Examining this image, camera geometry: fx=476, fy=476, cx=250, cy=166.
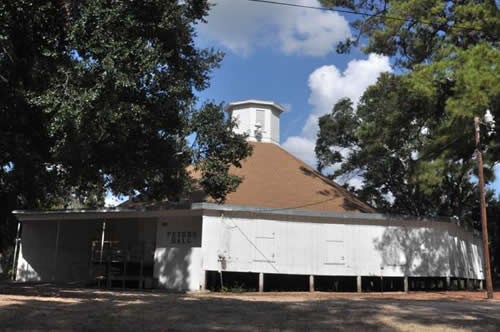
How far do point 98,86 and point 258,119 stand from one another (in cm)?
1907

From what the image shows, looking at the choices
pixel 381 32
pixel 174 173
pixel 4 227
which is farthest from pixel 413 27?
pixel 4 227

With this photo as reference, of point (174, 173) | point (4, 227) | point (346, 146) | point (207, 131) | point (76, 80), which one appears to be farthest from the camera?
point (346, 146)

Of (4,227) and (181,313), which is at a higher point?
(4,227)

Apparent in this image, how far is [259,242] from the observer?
20.4 m

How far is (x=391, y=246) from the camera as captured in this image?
2177cm

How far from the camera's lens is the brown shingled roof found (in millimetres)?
22672

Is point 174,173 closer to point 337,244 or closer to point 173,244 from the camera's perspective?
point 173,244

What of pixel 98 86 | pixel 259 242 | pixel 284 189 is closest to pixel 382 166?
pixel 284 189

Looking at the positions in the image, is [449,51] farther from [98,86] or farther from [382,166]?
[382,166]

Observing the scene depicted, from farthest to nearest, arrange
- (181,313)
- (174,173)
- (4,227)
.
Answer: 1. (4,227)
2. (174,173)
3. (181,313)

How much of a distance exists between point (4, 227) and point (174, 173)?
2300 cm

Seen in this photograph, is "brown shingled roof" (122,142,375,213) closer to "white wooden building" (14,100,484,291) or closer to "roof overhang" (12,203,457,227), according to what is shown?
"white wooden building" (14,100,484,291)

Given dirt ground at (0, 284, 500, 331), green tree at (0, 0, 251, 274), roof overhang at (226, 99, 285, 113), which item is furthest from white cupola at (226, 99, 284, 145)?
dirt ground at (0, 284, 500, 331)

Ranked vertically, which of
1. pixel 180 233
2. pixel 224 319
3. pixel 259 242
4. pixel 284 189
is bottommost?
pixel 224 319
